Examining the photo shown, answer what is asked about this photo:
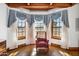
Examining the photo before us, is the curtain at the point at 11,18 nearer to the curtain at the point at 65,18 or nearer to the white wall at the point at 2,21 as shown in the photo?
the white wall at the point at 2,21

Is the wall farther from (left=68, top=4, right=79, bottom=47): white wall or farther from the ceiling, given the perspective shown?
the ceiling

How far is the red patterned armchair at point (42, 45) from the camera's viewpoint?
246 cm

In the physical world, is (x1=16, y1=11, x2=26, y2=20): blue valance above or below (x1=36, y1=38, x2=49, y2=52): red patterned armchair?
above

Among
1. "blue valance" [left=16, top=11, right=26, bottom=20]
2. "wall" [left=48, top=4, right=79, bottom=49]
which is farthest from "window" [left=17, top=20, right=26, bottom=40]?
"wall" [left=48, top=4, right=79, bottom=49]

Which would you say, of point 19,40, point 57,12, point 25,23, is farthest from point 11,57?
point 57,12

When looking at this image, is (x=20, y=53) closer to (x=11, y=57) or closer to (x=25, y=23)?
(x=11, y=57)

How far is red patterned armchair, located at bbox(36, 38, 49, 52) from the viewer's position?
246 centimetres

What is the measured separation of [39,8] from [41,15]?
120mm

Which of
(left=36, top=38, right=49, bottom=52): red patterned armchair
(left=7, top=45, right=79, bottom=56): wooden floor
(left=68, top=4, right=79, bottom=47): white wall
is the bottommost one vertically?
(left=7, top=45, right=79, bottom=56): wooden floor

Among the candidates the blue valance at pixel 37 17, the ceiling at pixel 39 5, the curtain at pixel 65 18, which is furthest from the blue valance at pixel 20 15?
the curtain at pixel 65 18

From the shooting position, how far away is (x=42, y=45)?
2.47 meters

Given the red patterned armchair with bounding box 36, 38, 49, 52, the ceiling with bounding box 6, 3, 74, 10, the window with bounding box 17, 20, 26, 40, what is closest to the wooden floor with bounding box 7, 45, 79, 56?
the red patterned armchair with bounding box 36, 38, 49, 52

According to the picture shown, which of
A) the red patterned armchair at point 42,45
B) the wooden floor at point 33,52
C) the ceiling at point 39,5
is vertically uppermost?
the ceiling at point 39,5

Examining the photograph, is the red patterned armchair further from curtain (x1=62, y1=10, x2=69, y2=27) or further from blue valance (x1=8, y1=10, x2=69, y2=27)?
curtain (x1=62, y1=10, x2=69, y2=27)
